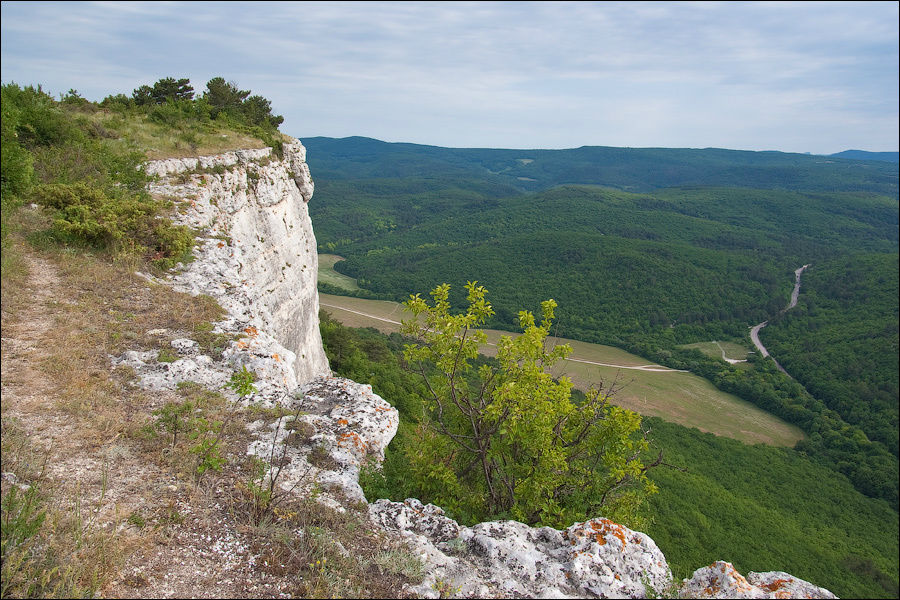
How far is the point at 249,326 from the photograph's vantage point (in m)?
8.45

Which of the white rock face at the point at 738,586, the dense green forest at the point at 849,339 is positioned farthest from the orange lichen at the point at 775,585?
the dense green forest at the point at 849,339

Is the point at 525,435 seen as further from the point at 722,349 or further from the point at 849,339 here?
the point at 722,349

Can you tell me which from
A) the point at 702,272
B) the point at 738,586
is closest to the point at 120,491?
the point at 738,586

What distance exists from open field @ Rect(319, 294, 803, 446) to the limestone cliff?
37.1 m

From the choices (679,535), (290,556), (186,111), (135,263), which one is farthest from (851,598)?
(186,111)

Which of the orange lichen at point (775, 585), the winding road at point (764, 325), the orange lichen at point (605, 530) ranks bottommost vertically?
the winding road at point (764, 325)

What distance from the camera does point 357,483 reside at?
569 cm

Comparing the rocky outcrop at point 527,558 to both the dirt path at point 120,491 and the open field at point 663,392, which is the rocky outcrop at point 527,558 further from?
the open field at point 663,392

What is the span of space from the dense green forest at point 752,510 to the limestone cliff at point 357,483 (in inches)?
420

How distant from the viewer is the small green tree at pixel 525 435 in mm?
6426

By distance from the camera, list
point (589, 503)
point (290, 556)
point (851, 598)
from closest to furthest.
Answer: point (290, 556) < point (589, 503) < point (851, 598)

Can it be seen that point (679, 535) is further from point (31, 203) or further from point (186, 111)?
point (186, 111)

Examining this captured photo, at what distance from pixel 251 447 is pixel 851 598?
3667 centimetres

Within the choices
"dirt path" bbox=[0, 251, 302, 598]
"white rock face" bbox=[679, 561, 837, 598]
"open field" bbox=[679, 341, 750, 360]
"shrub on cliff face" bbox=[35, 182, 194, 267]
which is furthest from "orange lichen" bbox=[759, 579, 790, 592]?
"open field" bbox=[679, 341, 750, 360]
